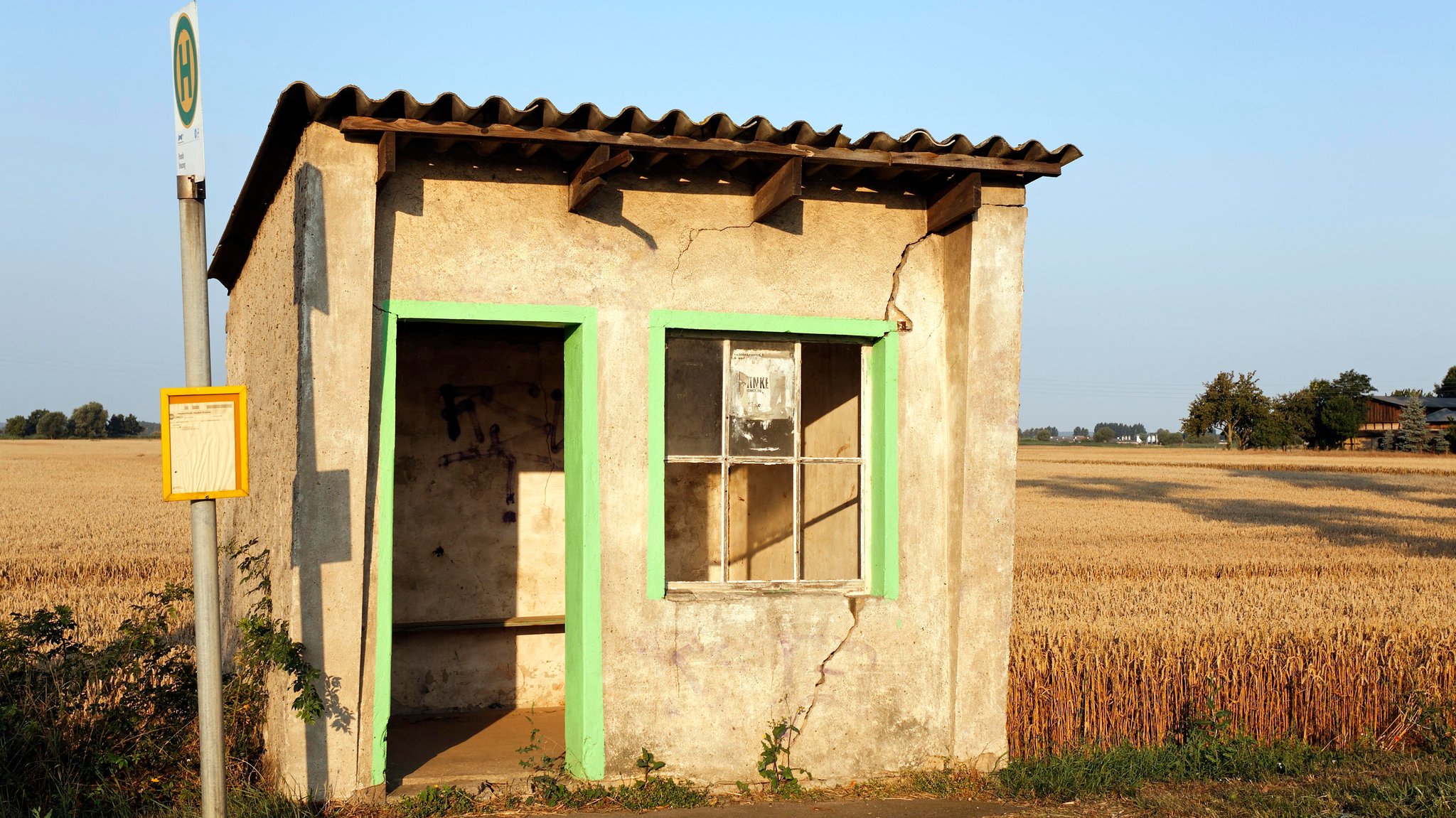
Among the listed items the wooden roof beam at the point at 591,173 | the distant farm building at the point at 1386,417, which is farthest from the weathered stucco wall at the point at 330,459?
the distant farm building at the point at 1386,417

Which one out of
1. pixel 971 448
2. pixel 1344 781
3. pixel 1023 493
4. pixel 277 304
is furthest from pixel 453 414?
pixel 1023 493

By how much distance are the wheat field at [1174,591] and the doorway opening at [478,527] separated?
316cm

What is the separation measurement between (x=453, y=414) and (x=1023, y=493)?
24.6 metres

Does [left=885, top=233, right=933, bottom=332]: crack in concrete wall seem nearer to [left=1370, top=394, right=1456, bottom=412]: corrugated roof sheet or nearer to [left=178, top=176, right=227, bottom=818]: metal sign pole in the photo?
[left=178, top=176, right=227, bottom=818]: metal sign pole

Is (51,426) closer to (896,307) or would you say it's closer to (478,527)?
(478,527)

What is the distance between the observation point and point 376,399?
203 inches

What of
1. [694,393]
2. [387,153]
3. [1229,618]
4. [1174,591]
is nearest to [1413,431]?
[1174,591]

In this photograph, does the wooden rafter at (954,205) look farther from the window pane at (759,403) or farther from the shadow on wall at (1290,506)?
the shadow on wall at (1290,506)

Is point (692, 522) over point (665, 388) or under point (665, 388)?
under

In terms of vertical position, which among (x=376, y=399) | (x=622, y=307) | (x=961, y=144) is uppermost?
(x=961, y=144)

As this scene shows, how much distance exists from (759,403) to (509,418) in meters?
2.60

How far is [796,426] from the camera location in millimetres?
5828

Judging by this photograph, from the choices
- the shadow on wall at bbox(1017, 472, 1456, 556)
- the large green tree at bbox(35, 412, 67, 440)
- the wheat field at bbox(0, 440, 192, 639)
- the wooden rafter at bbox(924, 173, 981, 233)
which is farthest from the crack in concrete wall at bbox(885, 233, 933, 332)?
the large green tree at bbox(35, 412, 67, 440)

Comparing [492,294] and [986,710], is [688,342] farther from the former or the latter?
[986,710]
